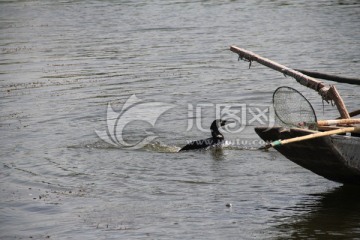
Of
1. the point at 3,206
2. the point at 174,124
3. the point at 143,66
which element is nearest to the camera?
the point at 3,206

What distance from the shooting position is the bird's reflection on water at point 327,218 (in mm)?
9219

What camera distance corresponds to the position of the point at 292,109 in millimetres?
10188

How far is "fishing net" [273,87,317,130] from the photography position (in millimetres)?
9950

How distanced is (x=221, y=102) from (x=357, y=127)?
6680 mm

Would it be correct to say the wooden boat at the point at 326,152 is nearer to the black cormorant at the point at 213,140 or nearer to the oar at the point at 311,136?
the oar at the point at 311,136

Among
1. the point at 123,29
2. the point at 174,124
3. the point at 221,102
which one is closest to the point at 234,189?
the point at 174,124

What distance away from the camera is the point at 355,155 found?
9602mm

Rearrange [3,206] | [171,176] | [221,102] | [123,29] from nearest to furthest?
[3,206] → [171,176] → [221,102] → [123,29]

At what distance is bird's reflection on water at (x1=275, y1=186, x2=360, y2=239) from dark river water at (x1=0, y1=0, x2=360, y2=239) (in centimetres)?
2

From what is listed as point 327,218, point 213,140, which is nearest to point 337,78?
point 327,218

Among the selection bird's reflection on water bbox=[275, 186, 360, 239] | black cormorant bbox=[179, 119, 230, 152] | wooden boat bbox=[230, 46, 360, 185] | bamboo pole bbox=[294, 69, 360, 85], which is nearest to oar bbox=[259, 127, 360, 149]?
wooden boat bbox=[230, 46, 360, 185]

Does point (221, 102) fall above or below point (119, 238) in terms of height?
above

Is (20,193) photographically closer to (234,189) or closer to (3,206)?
(3,206)

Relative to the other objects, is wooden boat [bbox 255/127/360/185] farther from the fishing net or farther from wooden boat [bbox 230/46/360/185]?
the fishing net
